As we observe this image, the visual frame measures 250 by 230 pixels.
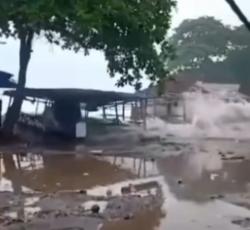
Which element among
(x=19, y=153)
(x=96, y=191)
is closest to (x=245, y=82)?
(x=19, y=153)

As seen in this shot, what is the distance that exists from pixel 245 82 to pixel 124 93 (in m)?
32.0

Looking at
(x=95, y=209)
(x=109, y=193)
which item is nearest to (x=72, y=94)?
(x=109, y=193)

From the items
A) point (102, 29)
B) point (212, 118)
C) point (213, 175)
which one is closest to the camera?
point (213, 175)

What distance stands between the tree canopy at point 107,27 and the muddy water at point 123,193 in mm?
4819

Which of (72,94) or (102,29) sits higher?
(102,29)

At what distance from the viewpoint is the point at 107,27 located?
23.4 meters

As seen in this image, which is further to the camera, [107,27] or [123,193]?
[107,27]

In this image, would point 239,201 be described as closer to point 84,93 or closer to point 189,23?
point 84,93

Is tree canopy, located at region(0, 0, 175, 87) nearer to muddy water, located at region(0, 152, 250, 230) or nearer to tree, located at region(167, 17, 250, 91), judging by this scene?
muddy water, located at region(0, 152, 250, 230)

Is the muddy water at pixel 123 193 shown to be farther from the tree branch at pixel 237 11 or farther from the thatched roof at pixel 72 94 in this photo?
the thatched roof at pixel 72 94

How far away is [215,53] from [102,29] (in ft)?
131

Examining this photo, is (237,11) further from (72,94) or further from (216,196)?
(72,94)

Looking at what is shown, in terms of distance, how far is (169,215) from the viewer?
409 inches

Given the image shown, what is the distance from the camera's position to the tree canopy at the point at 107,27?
20.3m
